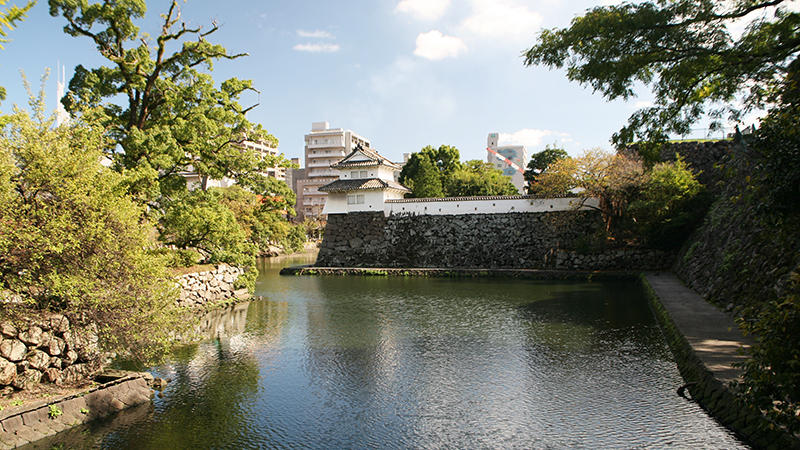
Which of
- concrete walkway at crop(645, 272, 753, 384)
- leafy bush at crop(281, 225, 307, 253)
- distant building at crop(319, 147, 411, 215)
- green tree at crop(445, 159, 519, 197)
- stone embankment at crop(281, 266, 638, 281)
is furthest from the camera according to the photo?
leafy bush at crop(281, 225, 307, 253)

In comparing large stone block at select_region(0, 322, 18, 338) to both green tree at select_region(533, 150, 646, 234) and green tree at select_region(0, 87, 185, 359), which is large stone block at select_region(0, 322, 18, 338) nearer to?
green tree at select_region(0, 87, 185, 359)

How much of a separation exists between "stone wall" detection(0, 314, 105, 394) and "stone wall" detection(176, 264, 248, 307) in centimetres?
523

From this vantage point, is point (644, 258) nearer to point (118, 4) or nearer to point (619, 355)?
point (619, 355)

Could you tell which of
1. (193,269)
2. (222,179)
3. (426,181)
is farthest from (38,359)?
(426,181)

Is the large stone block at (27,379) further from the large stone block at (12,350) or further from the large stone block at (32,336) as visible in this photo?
the large stone block at (32,336)

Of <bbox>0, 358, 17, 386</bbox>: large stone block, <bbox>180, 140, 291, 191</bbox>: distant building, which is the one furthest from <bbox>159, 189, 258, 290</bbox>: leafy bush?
<bbox>0, 358, 17, 386</bbox>: large stone block

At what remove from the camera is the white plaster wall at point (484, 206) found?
2143 centimetres

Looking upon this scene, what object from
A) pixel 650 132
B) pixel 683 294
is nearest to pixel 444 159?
pixel 683 294

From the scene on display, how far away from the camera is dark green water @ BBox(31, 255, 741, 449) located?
497 cm

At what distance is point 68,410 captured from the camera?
213 inches

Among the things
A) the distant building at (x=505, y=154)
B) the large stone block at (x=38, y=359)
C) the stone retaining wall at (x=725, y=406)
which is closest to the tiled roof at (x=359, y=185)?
the stone retaining wall at (x=725, y=406)

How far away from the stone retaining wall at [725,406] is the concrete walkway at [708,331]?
0.10 meters

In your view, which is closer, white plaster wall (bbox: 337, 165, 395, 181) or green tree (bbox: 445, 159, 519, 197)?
white plaster wall (bbox: 337, 165, 395, 181)

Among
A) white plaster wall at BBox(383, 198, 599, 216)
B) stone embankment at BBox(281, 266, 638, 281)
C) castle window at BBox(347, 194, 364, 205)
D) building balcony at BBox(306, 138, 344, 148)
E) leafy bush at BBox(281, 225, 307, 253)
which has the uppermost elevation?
building balcony at BBox(306, 138, 344, 148)
